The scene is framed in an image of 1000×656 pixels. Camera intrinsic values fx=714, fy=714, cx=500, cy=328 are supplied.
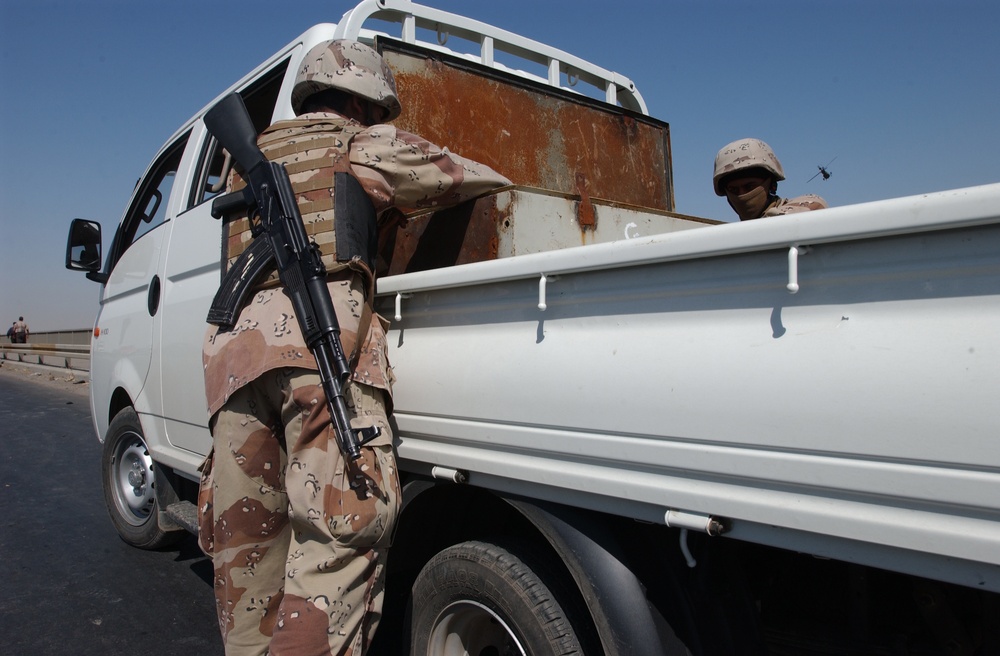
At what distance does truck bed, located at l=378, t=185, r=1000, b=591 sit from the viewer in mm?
1093

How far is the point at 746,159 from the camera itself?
3.08m

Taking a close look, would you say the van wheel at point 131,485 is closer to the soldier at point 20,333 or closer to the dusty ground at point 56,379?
the dusty ground at point 56,379

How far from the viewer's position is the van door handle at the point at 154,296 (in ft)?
11.8

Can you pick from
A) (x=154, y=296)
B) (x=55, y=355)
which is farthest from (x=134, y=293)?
(x=55, y=355)

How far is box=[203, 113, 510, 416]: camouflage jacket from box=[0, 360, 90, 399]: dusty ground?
1182 cm

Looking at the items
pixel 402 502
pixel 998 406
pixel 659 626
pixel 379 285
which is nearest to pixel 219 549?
pixel 402 502

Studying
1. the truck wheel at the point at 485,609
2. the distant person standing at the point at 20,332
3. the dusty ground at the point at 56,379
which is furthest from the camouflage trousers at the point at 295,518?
the distant person standing at the point at 20,332

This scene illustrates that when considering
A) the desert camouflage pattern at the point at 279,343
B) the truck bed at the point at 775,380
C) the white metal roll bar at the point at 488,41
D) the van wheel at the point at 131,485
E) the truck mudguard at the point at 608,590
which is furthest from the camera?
the van wheel at the point at 131,485

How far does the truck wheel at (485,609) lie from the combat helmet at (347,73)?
56.4 inches

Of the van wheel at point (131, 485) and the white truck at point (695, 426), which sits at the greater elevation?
the white truck at point (695, 426)

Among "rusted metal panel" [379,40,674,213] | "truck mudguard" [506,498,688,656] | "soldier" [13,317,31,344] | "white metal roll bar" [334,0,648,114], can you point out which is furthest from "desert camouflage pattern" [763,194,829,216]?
"soldier" [13,317,31,344]

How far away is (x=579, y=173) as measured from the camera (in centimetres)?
335

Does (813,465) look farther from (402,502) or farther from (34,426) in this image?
(34,426)

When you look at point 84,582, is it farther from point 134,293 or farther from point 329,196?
point 329,196
